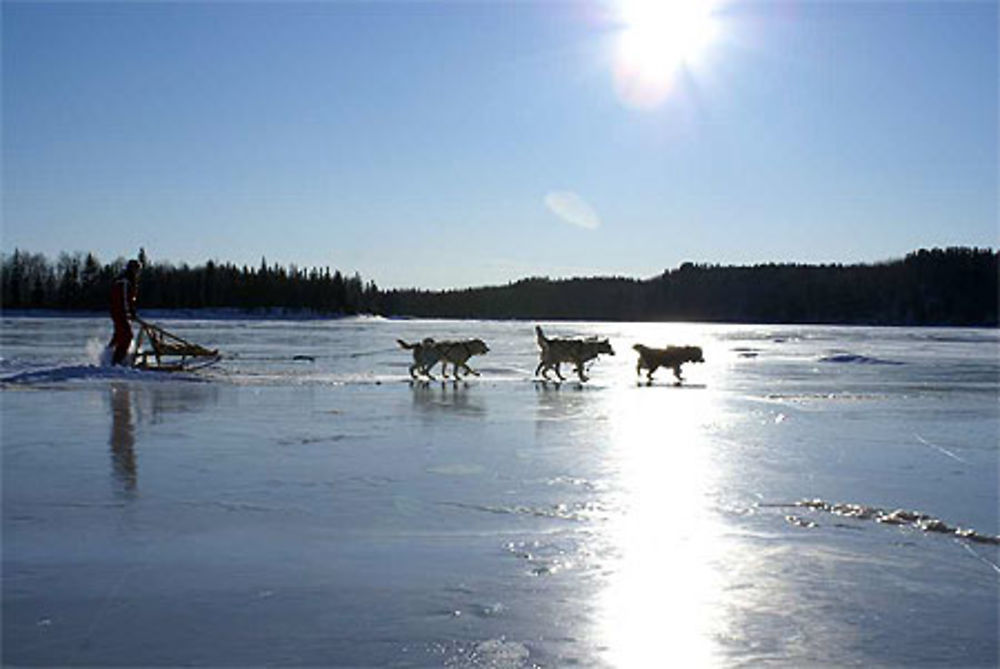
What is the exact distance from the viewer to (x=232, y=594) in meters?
Result: 3.70

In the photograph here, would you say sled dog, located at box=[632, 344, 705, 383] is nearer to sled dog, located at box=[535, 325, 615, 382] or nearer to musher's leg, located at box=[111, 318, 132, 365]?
sled dog, located at box=[535, 325, 615, 382]

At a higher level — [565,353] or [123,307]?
[123,307]

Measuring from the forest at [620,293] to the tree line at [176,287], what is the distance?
14 cm

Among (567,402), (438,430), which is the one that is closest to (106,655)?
(438,430)

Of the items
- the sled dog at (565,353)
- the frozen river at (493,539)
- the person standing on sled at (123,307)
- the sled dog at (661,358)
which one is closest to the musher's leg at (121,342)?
the person standing on sled at (123,307)

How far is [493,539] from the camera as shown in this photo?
469 centimetres

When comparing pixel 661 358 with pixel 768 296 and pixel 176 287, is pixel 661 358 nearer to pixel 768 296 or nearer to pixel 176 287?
pixel 176 287

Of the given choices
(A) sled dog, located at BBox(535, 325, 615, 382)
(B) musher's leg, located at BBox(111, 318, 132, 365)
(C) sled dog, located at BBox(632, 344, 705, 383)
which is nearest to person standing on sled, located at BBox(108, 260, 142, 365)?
(B) musher's leg, located at BBox(111, 318, 132, 365)

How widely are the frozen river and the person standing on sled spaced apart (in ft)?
18.2

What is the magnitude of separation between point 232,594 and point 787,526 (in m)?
3.02

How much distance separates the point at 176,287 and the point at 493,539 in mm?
92481

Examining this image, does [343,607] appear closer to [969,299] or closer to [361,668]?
[361,668]

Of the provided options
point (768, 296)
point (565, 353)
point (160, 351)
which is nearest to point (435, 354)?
point (565, 353)

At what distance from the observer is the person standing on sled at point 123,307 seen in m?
15.4
